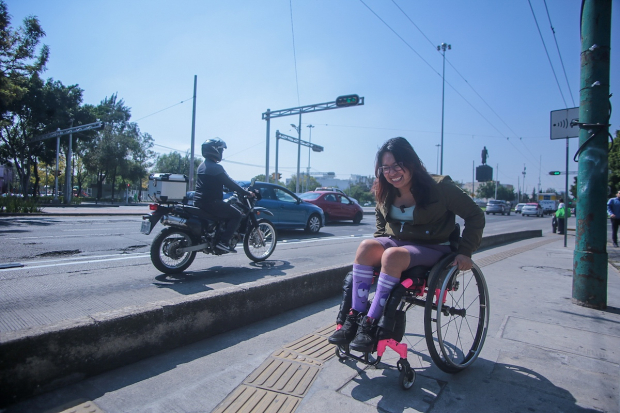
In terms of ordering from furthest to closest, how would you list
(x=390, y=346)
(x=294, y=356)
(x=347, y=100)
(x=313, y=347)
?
(x=347, y=100)
(x=313, y=347)
(x=294, y=356)
(x=390, y=346)

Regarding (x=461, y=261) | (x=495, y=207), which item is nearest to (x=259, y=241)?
(x=461, y=261)

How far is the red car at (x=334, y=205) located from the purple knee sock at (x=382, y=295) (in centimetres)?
1398

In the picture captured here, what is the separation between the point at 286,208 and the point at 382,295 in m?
8.81

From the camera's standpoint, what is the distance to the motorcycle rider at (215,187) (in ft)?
18.0

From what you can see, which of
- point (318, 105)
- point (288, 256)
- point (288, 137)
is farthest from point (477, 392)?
point (288, 137)

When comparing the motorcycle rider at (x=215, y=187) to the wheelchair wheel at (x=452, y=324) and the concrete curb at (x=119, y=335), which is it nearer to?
the concrete curb at (x=119, y=335)

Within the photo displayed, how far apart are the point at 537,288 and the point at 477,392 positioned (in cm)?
346

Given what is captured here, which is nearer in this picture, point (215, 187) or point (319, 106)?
point (215, 187)

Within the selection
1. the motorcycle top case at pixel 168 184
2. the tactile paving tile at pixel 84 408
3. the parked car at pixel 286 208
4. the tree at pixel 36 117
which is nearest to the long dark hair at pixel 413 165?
the tactile paving tile at pixel 84 408

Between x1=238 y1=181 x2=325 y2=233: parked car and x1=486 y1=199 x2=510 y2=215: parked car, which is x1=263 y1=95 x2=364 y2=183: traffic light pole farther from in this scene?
x1=486 y1=199 x2=510 y2=215: parked car

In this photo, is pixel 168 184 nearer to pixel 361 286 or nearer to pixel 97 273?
pixel 97 273

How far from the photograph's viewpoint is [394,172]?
2.76 metres

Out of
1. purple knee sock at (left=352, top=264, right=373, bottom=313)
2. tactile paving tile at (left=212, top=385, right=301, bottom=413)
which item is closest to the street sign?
purple knee sock at (left=352, top=264, right=373, bottom=313)

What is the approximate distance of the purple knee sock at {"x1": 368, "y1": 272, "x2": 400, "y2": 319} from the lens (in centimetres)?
233
